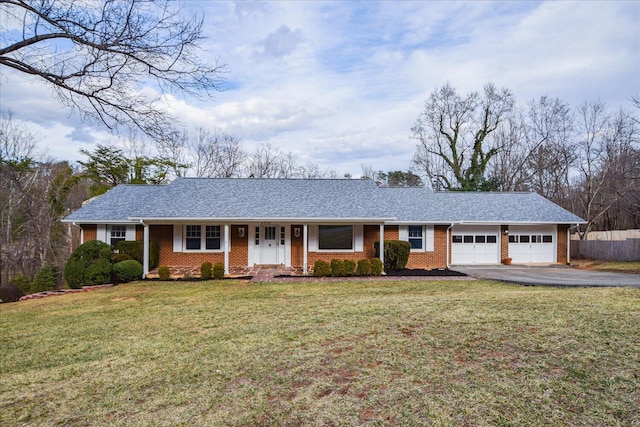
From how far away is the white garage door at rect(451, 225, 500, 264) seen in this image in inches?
787

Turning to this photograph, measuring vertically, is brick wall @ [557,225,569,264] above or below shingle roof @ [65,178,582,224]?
below

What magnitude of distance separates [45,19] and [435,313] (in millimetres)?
7622

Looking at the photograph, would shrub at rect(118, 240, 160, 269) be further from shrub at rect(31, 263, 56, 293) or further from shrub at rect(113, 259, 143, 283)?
shrub at rect(31, 263, 56, 293)

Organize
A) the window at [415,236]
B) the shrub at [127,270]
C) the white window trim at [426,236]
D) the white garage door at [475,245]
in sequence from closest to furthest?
the shrub at [127,270] → the white window trim at [426,236] → the window at [415,236] → the white garage door at [475,245]

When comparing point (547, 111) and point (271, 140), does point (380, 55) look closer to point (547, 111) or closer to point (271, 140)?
point (271, 140)

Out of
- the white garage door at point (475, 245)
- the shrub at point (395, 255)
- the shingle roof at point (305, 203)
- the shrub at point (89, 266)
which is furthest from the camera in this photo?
the white garage door at point (475, 245)

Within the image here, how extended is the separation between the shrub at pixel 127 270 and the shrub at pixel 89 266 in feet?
1.17

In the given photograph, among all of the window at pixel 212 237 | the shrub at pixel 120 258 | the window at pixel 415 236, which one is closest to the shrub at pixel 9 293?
the shrub at pixel 120 258

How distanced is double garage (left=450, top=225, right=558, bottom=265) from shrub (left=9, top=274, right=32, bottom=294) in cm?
2331

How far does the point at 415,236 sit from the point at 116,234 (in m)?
13.9

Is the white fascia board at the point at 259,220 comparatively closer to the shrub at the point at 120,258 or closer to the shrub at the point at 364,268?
the shrub at the point at 120,258

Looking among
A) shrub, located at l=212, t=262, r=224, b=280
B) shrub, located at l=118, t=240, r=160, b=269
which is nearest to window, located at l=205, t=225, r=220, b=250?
shrub, located at l=118, t=240, r=160, b=269

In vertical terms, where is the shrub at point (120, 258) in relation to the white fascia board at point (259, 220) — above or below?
below

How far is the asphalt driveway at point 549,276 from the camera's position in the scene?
1332 cm
